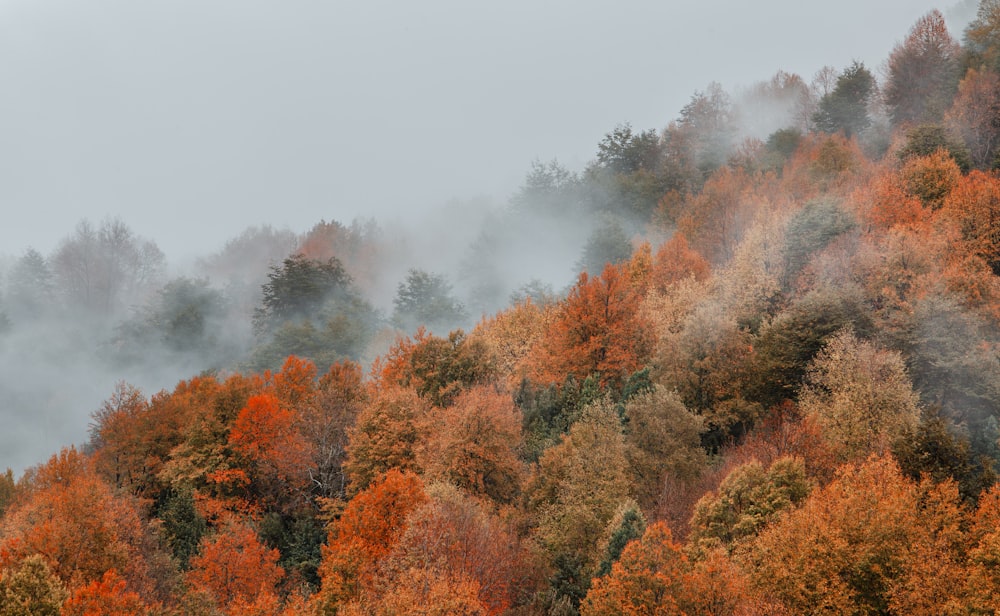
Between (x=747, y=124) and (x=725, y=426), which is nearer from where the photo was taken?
(x=725, y=426)

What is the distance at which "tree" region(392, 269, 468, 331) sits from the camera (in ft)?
335

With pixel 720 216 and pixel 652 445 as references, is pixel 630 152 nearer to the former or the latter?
pixel 720 216

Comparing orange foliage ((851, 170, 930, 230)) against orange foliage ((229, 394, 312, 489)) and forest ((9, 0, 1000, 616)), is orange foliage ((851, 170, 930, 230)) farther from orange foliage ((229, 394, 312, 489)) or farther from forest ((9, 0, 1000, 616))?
orange foliage ((229, 394, 312, 489))

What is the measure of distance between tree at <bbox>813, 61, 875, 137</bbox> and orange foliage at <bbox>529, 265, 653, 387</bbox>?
58.8m

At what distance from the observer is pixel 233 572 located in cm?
4066

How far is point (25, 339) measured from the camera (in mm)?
130000

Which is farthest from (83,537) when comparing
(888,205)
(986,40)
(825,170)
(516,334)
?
(986,40)

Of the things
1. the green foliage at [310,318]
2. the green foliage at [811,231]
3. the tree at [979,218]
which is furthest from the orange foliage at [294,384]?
the tree at [979,218]

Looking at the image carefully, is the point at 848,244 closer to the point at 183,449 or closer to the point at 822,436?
the point at 822,436

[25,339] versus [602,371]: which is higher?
[25,339]

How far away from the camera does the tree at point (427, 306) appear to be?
102250mm

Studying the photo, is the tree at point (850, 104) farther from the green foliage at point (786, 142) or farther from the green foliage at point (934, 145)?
the green foliage at point (934, 145)

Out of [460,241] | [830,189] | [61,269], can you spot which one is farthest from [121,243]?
[830,189]

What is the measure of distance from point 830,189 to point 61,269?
529ft
